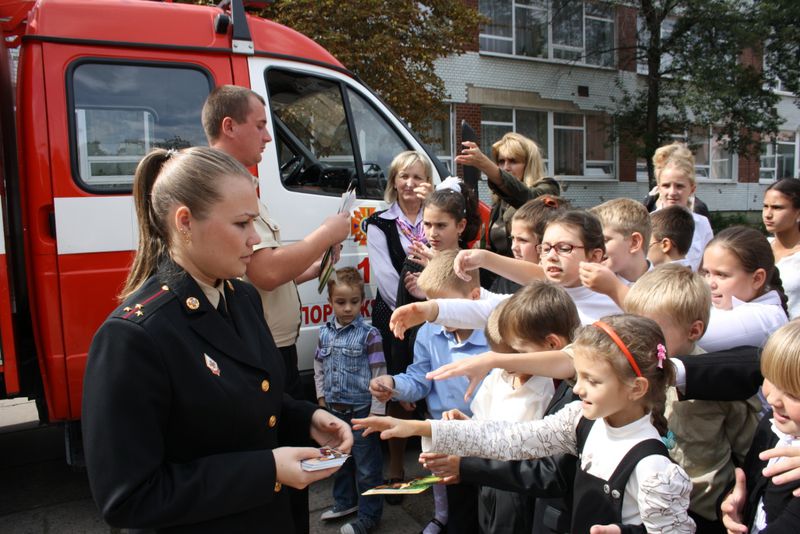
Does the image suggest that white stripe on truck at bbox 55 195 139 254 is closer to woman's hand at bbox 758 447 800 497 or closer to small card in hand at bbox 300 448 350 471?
small card in hand at bbox 300 448 350 471

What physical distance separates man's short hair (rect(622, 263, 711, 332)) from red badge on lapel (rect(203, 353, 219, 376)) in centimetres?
146

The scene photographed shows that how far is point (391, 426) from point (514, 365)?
44cm

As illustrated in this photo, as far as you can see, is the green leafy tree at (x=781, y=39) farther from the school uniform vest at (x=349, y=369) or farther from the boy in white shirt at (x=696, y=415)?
the boy in white shirt at (x=696, y=415)

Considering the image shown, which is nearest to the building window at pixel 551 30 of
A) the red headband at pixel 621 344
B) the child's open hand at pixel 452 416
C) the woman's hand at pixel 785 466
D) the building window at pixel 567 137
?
the building window at pixel 567 137

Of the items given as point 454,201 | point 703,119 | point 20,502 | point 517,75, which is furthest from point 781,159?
point 20,502

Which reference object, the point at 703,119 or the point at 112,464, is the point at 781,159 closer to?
the point at 703,119

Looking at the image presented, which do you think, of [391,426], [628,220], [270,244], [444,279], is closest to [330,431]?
[391,426]

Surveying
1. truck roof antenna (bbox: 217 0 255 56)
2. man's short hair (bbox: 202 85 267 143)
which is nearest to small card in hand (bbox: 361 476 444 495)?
man's short hair (bbox: 202 85 267 143)

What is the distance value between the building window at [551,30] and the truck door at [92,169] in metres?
15.1

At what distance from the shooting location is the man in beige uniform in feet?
8.52

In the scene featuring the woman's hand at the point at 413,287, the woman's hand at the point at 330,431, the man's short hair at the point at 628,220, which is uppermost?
the man's short hair at the point at 628,220

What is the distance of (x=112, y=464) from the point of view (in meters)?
1.33

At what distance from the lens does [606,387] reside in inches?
68.4

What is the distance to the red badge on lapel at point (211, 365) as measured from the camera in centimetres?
149
